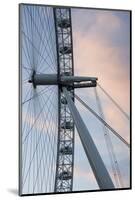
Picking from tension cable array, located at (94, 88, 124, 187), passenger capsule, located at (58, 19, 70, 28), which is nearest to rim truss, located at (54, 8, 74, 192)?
passenger capsule, located at (58, 19, 70, 28)

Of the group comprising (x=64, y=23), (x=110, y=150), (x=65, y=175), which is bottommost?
(x=65, y=175)

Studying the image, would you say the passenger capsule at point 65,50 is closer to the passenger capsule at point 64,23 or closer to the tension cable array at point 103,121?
the passenger capsule at point 64,23

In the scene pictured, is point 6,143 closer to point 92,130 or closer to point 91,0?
point 92,130

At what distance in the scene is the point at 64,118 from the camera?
414 cm

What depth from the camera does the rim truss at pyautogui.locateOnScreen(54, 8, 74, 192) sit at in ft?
13.5

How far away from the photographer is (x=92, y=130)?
4191 millimetres

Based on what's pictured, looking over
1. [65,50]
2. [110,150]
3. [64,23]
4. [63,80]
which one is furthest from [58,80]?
[110,150]

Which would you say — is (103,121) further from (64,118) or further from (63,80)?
(63,80)

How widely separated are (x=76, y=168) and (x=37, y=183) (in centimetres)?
27

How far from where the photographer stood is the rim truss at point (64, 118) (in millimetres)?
Answer: 4105

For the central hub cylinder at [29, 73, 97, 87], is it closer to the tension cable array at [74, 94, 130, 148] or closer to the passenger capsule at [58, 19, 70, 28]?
the tension cable array at [74, 94, 130, 148]

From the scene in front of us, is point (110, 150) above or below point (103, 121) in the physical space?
below

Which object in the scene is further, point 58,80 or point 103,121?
point 103,121

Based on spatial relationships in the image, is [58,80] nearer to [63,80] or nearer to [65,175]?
[63,80]
